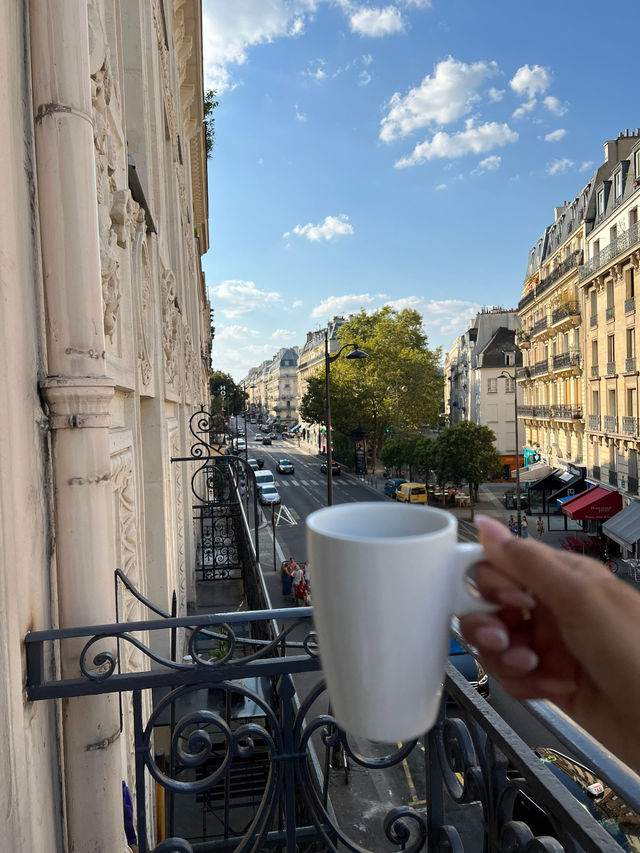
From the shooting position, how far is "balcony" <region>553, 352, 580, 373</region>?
25953mm

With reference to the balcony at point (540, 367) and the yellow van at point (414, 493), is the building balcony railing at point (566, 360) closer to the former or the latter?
the balcony at point (540, 367)

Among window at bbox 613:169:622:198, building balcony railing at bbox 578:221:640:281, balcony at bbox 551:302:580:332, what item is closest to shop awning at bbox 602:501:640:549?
building balcony railing at bbox 578:221:640:281

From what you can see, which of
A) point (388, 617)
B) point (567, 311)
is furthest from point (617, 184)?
point (388, 617)

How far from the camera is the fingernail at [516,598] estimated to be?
2.30 ft

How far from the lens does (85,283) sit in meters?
2.15

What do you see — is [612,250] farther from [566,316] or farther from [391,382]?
[391,382]

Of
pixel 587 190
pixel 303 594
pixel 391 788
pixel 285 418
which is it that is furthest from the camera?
pixel 285 418

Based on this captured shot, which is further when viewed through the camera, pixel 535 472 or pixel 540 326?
pixel 535 472

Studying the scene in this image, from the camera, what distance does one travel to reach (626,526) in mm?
18875

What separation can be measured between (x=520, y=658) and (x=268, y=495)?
105 feet

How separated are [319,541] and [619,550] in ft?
80.6

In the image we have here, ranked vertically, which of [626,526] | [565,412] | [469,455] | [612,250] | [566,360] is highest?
[612,250]

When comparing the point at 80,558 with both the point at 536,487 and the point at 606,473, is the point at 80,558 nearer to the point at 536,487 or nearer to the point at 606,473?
the point at 606,473

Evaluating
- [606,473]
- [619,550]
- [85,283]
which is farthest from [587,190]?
[85,283]
